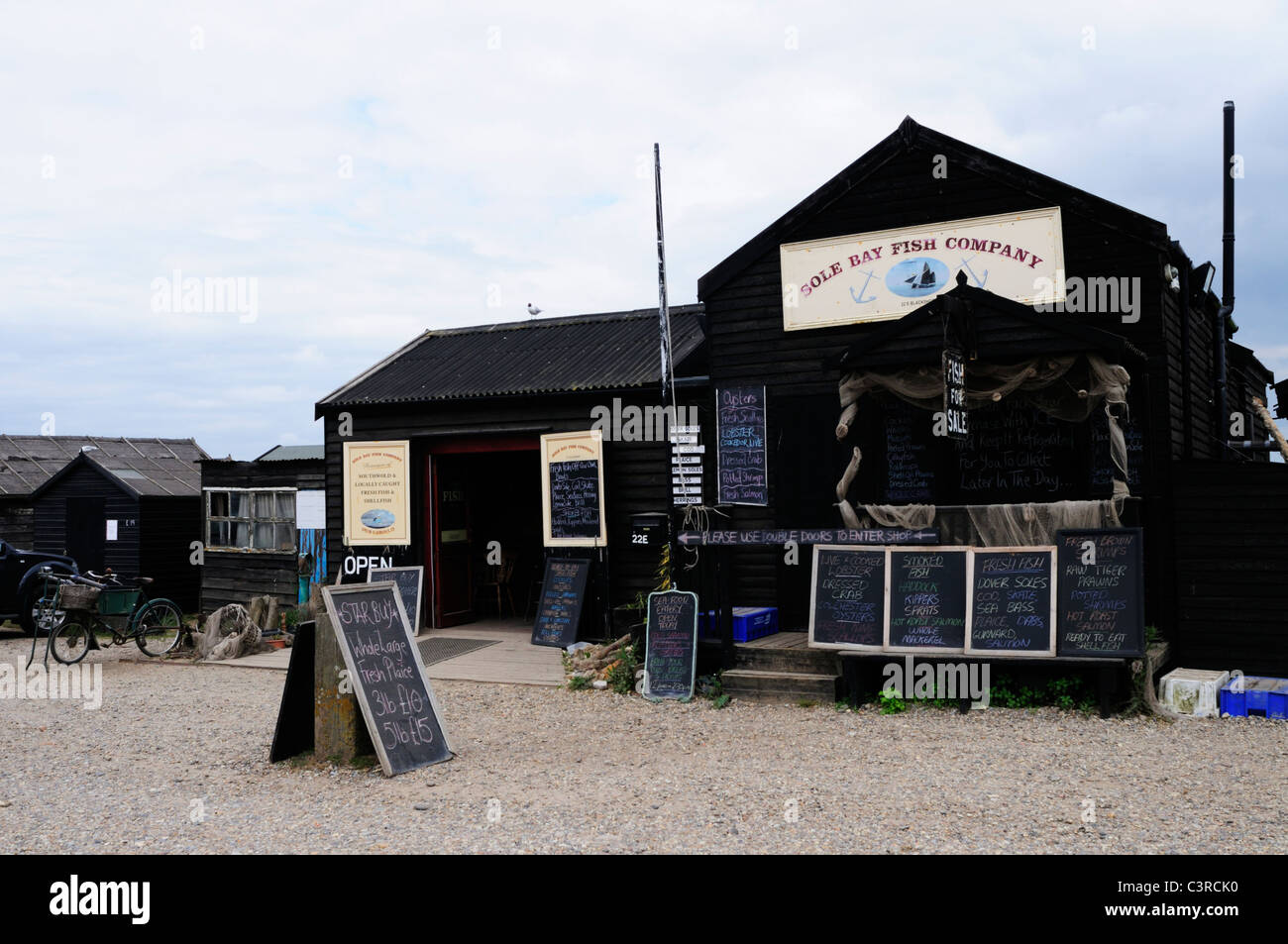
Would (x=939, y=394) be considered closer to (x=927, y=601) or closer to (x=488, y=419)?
(x=927, y=601)

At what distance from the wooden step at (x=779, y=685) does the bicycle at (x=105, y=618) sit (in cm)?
797

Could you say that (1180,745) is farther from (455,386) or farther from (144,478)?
(144,478)

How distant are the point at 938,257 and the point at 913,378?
185 centimetres

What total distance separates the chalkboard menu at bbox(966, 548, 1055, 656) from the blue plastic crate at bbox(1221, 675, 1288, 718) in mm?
1429

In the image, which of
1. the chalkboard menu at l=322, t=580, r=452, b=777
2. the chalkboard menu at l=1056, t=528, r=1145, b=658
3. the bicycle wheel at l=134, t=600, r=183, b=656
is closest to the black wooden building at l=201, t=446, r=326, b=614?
the bicycle wheel at l=134, t=600, r=183, b=656

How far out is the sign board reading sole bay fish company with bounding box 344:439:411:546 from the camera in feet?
→ 46.0

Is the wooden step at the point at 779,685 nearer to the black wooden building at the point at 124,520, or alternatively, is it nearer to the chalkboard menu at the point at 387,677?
the chalkboard menu at the point at 387,677

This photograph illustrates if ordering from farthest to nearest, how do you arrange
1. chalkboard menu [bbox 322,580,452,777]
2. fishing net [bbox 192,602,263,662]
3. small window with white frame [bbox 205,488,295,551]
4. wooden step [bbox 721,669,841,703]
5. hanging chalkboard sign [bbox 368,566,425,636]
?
small window with white frame [bbox 205,488,295,551], hanging chalkboard sign [bbox 368,566,425,636], fishing net [bbox 192,602,263,662], wooden step [bbox 721,669,841,703], chalkboard menu [bbox 322,580,452,777]

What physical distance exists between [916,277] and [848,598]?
12.3 feet

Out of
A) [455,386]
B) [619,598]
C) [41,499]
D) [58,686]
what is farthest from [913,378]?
[41,499]

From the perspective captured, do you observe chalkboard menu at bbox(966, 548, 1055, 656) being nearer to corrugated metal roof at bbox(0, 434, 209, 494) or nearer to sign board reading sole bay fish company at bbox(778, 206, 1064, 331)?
sign board reading sole bay fish company at bbox(778, 206, 1064, 331)

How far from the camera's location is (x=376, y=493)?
557 inches

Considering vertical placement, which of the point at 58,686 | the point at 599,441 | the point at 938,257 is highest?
the point at 938,257

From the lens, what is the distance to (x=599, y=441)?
1273 centimetres
